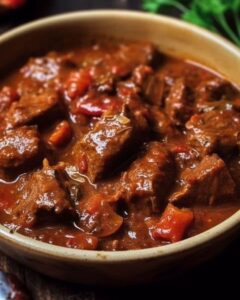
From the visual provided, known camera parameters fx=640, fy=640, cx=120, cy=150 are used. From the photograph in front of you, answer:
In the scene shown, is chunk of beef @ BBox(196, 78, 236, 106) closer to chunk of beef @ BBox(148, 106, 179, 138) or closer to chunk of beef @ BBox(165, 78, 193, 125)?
chunk of beef @ BBox(165, 78, 193, 125)

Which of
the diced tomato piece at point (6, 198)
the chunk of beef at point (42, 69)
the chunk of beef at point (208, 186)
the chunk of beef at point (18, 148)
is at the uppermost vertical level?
the chunk of beef at point (42, 69)

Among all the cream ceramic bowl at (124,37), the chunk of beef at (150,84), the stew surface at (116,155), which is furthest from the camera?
the chunk of beef at (150,84)

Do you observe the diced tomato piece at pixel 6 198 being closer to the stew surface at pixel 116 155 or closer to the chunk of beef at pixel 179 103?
the stew surface at pixel 116 155

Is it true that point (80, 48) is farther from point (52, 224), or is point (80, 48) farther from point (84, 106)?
point (52, 224)

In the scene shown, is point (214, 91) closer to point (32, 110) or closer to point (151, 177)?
point (151, 177)

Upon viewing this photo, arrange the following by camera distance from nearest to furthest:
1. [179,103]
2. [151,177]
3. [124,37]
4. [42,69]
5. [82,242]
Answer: [82,242] → [151,177] → [179,103] → [42,69] → [124,37]

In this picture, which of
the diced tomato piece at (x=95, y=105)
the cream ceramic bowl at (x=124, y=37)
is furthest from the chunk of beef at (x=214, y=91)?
the diced tomato piece at (x=95, y=105)

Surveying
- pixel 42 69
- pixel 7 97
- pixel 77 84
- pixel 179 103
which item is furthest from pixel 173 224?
pixel 42 69
